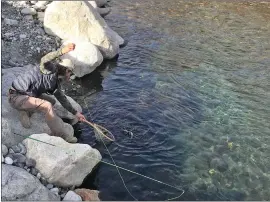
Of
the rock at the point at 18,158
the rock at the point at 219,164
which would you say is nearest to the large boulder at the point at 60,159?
the rock at the point at 18,158

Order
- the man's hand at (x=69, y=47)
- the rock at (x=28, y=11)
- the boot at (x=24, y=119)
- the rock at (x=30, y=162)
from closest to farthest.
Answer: the rock at (x=30, y=162) → the man's hand at (x=69, y=47) → the boot at (x=24, y=119) → the rock at (x=28, y=11)

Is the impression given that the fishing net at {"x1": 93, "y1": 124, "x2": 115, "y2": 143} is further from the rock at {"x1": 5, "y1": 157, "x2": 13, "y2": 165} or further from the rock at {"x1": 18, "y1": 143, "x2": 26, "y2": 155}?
the rock at {"x1": 5, "y1": 157, "x2": 13, "y2": 165}

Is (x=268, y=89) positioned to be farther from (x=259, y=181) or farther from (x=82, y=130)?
(x=82, y=130)

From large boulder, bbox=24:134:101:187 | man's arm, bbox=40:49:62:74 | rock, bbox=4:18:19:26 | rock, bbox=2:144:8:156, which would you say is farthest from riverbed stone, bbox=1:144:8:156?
rock, bbox=4:18:19:26

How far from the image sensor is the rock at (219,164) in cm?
1061

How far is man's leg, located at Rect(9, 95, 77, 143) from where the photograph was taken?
10.1m

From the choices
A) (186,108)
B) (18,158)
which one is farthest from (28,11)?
A: (18,158)

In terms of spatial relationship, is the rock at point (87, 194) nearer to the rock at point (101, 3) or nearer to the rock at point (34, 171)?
the rock at point (34, 171)

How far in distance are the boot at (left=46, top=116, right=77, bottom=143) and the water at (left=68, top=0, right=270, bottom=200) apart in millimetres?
639

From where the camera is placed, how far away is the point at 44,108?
10344 millimetres

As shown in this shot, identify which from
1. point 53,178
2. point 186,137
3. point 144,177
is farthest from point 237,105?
point 53,178

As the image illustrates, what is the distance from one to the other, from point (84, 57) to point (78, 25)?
7.83ft

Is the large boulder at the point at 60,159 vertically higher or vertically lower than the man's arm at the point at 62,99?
lower

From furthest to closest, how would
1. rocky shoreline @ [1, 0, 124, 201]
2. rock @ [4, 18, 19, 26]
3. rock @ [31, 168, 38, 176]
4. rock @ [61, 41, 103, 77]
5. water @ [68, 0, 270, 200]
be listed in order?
rock @ [4, 18, 19, 26] < rock @ [61, 41, 103, 77] < water @ [68, 0, 270, 200] < rock @ [31, 168, 38, 176] < rocky shoreline @ [1, 0, 124, 201]
